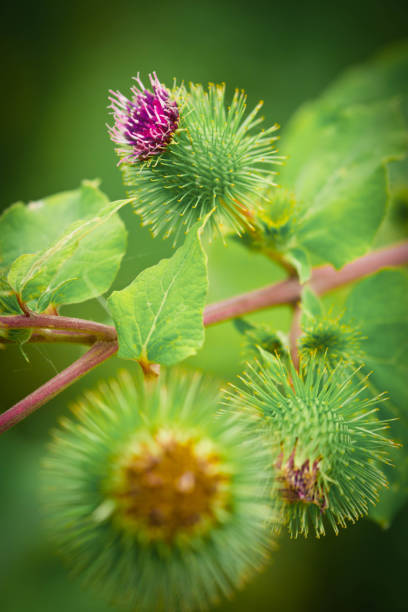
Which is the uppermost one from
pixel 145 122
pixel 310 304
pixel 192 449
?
pixel 145 122

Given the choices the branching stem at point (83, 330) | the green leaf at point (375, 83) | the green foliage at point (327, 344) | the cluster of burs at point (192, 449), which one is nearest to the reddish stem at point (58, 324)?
the branching stem at point (83, 330)

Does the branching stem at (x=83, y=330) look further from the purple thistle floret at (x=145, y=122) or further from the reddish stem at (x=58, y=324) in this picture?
the purple thistle floret at (x=145, y=122)

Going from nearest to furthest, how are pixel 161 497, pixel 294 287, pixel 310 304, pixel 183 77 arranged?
pixel 161 497 → pixel 310 304 → pixel 294 287 → pixel 183 77

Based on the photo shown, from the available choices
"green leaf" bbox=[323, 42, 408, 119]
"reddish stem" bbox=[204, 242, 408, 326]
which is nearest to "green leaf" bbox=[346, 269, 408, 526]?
"reddish stem" bbox=[204, 242, 408, 326]

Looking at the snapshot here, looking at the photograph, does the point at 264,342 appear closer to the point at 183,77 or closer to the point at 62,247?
the point at 62,247

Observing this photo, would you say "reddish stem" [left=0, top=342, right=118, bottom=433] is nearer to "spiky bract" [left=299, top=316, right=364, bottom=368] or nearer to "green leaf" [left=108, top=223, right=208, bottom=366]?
"green leaf" [left=108, top=223, right=208, bottom=366]

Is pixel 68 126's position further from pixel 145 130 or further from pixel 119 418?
pixel 119 418

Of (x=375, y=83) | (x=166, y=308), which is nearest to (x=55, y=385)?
(x=166, y=308)

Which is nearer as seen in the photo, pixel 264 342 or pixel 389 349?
pixel 264 342
